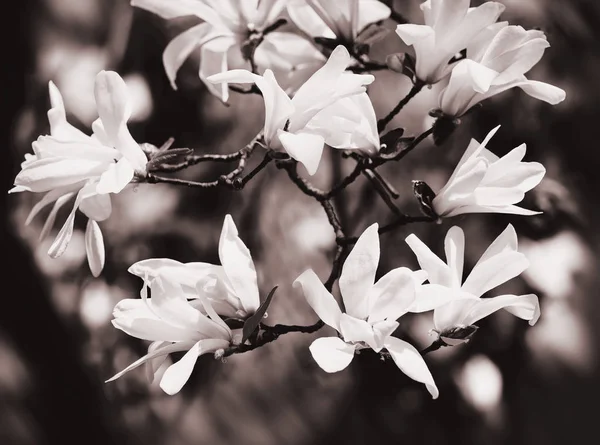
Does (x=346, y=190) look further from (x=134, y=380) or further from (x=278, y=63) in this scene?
(x=134, y=380)

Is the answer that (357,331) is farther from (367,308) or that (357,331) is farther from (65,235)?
(65,235)

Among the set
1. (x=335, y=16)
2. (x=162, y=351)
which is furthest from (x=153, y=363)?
(x=335, y=16)

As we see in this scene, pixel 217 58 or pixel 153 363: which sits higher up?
pixel 217 58

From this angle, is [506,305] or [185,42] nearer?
[506,305]

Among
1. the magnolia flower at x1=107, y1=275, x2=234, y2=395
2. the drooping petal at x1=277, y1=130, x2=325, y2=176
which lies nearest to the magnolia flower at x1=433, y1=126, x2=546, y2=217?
the drooping petal at x1=277, y1=130, x2=325, y2=176

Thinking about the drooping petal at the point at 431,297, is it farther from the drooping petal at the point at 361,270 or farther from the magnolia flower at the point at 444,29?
the magnolia flower at the point at 444,29

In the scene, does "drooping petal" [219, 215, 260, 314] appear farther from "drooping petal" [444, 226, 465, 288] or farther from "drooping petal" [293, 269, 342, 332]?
"drooping petal" [444, 226, 465, 288]
